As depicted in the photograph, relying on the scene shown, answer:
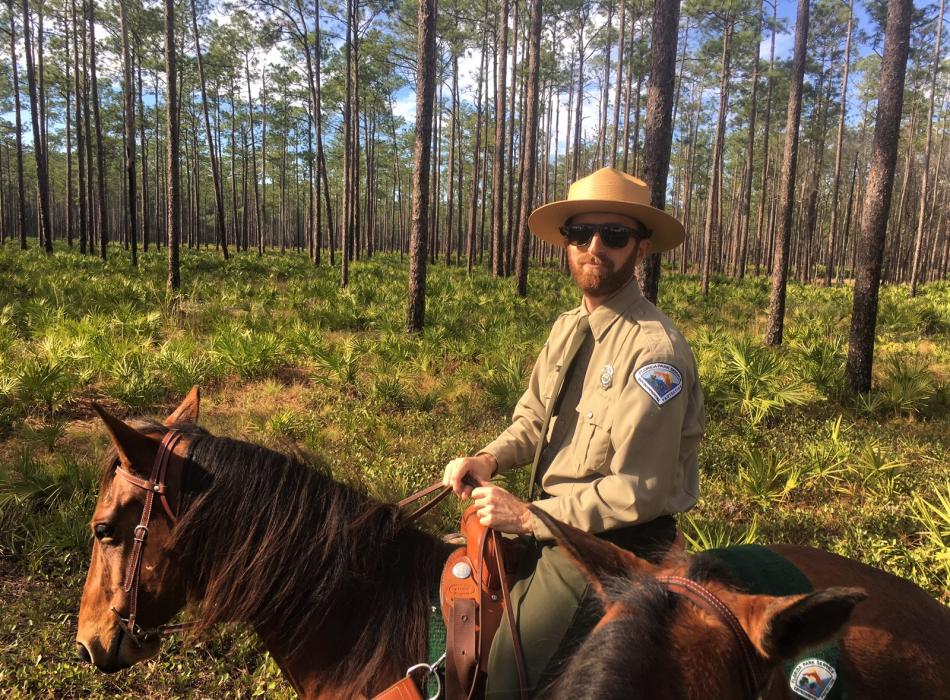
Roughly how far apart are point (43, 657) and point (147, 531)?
2699mm

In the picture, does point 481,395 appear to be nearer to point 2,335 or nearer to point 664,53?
point 664,53

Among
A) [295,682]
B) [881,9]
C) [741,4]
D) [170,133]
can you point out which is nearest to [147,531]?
[295,682]

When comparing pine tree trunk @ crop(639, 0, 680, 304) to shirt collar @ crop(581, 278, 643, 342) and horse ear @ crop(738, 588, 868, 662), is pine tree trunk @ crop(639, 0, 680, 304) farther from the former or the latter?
horse ear @ crop(738, 588, 868, 662)

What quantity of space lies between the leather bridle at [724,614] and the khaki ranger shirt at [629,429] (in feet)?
1.95

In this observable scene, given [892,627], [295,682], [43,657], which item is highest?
[892,627]

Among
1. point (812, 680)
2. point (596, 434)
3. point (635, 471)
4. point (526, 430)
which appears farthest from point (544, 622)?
point (526, 430)

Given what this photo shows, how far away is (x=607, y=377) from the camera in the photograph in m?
2.14

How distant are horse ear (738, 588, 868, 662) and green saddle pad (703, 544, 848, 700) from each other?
17.5 inches

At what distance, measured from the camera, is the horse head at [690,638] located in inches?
39.0

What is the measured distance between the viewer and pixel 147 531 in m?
1.71

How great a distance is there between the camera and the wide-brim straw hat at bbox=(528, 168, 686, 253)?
232 centimetres

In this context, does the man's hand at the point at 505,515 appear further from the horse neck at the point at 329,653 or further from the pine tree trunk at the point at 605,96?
the pine tree trunk at the point at 605,96

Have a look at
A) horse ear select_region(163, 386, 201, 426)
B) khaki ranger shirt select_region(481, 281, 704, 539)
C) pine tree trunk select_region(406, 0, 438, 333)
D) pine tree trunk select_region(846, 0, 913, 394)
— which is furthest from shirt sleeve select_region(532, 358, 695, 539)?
pine tree trunk select_region(406, 0, 438, 333)

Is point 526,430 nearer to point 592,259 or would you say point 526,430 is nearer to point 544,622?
point 592,259
